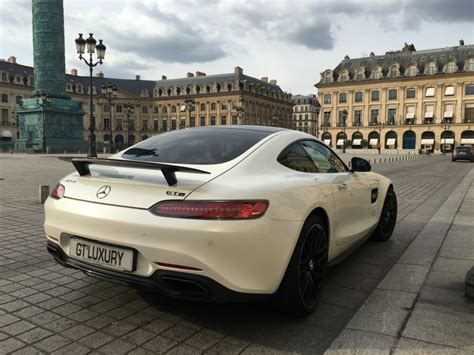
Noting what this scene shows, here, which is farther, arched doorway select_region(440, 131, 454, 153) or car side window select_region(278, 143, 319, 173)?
arched doorway select_region(440, 131, 454, 153)

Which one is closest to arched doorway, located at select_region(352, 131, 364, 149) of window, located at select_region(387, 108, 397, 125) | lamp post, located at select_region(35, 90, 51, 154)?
window, located at select_region(387, 108, 397, 125)

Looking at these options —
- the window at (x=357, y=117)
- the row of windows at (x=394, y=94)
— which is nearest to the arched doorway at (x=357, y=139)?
the window at (x=357, y=117)

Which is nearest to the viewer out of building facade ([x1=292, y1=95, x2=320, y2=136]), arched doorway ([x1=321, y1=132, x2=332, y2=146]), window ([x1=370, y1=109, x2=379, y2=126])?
window ([x1=370, y1=109, x2=379, y2=126])

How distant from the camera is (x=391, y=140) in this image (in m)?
83.1

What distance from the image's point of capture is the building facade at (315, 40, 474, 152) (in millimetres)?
76938

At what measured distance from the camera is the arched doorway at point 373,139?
8377 cm

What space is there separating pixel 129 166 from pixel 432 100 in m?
87.0

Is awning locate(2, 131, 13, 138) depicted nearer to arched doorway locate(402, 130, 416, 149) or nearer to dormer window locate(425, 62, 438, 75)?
arched doorway locate(402, 130, 416, 149)

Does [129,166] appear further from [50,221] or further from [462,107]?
[462,107]

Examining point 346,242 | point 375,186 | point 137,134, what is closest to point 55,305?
point 346,242

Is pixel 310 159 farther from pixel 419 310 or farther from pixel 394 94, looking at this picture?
pixel 394 94

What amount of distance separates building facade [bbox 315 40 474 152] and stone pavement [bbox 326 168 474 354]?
233 ft

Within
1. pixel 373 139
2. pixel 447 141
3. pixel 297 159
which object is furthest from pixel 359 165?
pixel 373 139

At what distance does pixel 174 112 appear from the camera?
10631 centimetres
